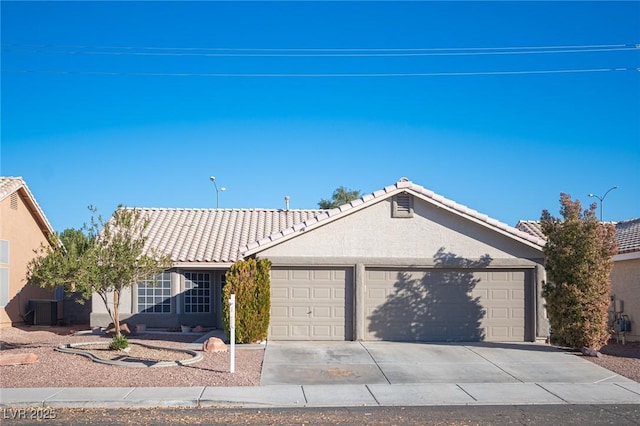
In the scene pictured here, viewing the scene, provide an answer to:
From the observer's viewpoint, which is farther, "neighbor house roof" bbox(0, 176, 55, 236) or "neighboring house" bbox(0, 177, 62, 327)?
"neighboring house" bbox(0, 177, 62, 327)

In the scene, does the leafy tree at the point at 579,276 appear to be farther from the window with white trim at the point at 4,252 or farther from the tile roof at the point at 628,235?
the window with white trim at the point at 4,252

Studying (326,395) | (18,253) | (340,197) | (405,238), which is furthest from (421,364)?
(340,197)

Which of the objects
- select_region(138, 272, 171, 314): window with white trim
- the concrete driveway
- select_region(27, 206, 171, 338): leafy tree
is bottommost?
the concrete driveway

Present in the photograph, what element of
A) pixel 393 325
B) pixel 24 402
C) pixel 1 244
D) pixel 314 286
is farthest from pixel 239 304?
pixel 1 244

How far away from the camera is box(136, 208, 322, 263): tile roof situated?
23.4 m

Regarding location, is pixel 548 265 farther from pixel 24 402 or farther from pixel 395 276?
pixel 24 402

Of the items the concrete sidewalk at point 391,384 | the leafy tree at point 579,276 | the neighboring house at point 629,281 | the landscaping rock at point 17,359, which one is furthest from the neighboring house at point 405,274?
the landscaping rock at point 17,359

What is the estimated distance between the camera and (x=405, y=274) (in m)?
19.5

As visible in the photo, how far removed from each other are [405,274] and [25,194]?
14.3 m

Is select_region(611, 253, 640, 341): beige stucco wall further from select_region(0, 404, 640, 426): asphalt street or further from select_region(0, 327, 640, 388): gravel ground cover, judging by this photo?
select_region(0, 404, 640, 426): asphalt street

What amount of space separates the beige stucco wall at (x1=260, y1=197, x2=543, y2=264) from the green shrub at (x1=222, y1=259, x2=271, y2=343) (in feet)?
4.77

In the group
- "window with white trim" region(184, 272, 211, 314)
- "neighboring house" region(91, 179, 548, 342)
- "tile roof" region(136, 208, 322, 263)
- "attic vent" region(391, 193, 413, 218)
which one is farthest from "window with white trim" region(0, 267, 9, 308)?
"attic vent" region(391, 193, 413, 218)

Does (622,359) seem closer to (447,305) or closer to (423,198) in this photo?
(447,305)

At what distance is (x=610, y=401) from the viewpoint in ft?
40.6
